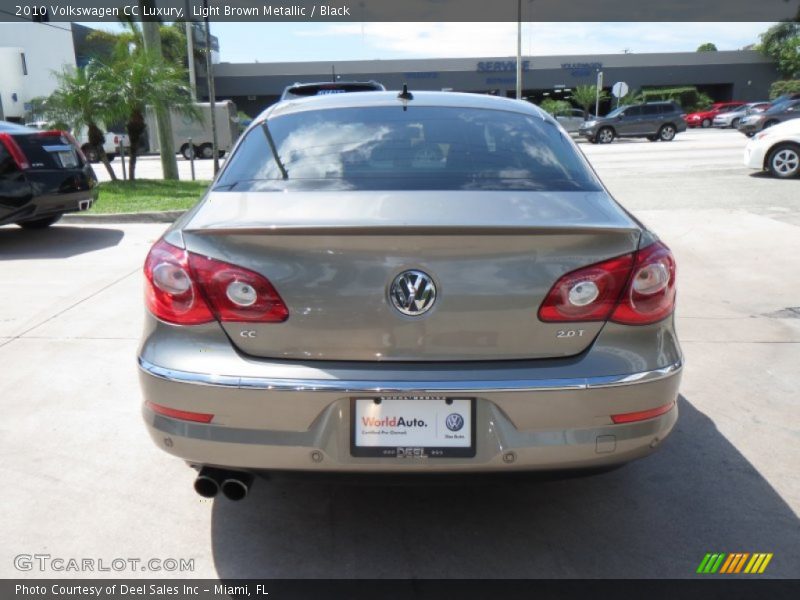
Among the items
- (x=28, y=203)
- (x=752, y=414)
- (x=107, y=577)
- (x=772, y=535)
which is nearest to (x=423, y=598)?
(x=107, y=577)

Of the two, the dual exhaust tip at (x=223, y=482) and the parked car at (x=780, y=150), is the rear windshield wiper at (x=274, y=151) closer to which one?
the dual exhaust tip at (x=223, y=482)

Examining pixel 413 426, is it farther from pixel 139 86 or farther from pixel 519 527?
pixel 139 86

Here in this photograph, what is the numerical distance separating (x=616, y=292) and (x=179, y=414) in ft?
4.83

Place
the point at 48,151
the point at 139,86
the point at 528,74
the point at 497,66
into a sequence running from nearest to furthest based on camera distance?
the point at 48,151, the point at 139,86, the point at 497,66, the point at 528,74

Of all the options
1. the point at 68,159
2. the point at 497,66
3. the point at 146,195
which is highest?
the point at 497,66

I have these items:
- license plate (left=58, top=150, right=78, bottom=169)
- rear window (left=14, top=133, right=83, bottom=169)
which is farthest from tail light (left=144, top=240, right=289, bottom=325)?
license plate (left=58, top=150, right=78, bottom=169)

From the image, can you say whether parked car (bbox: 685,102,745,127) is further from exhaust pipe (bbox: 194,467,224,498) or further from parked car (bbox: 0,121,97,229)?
exhaust pipe (bbox: 194,467,224,498)

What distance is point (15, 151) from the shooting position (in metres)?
8.32

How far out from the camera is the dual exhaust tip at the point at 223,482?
2570 millimetres

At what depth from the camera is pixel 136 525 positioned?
2.97 m

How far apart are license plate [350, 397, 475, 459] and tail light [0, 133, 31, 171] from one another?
7.46 meters

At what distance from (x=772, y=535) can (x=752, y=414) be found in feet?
4.02

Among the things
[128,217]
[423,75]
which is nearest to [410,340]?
[128,217]

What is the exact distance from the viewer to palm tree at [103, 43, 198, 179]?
1462cm
